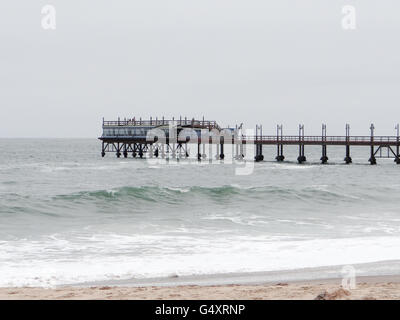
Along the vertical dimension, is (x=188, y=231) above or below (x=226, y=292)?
below

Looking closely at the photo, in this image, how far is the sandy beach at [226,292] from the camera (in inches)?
427

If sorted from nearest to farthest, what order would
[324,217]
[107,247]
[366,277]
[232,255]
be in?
1. [366,277]
2. [232,255]
3. [107,247]
4. [324,217]

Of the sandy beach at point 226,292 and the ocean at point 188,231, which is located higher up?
the sandy beach at point 226,292

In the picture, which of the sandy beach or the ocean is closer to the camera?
the sandy beach

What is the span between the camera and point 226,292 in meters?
11.5

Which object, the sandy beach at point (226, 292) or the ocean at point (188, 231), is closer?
the sandy beach at point (226, 292)

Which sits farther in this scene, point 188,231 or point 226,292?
point 188,231

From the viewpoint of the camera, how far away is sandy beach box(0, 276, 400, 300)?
35.6ft

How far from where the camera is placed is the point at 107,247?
1830 centimetres
